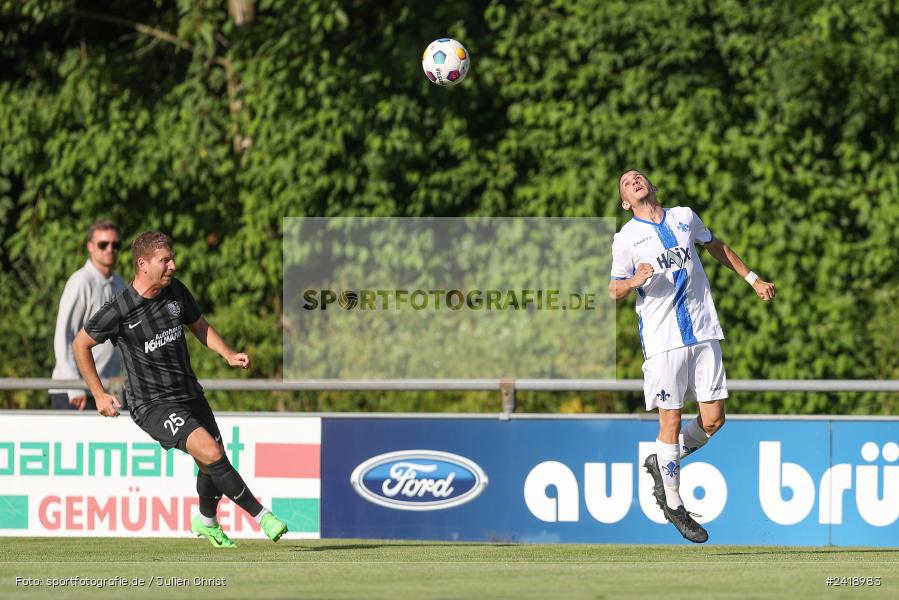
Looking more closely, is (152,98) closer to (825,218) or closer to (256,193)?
(256,193)

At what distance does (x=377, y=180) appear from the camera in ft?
43.9

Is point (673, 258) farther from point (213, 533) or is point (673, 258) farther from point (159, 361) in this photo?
point (213, 533)

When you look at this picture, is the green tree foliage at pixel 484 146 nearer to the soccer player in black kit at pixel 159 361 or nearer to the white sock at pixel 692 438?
the white sock at pixel 692 438

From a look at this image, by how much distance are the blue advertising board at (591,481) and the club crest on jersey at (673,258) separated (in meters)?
1.82

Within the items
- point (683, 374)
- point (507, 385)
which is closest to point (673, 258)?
point (683, 374)

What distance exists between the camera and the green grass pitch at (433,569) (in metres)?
5.99

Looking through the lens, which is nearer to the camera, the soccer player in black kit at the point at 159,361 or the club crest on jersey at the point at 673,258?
the club crest on jersey at the point at 673,258

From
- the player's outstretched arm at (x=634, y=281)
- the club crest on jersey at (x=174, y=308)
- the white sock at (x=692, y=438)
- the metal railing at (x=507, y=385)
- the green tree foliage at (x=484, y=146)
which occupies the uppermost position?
the green tree foliage at (x=484, y=146)

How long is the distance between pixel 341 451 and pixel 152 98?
6504 mm

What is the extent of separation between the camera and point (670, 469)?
8.10 m

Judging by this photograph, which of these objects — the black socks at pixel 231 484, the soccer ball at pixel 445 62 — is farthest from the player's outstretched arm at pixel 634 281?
the soccer ball at pixel 445 62

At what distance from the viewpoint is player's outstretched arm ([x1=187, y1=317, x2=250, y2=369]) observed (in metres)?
8.16

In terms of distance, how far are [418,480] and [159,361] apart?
2289mm

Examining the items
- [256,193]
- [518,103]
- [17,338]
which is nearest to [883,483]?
[518,103]
